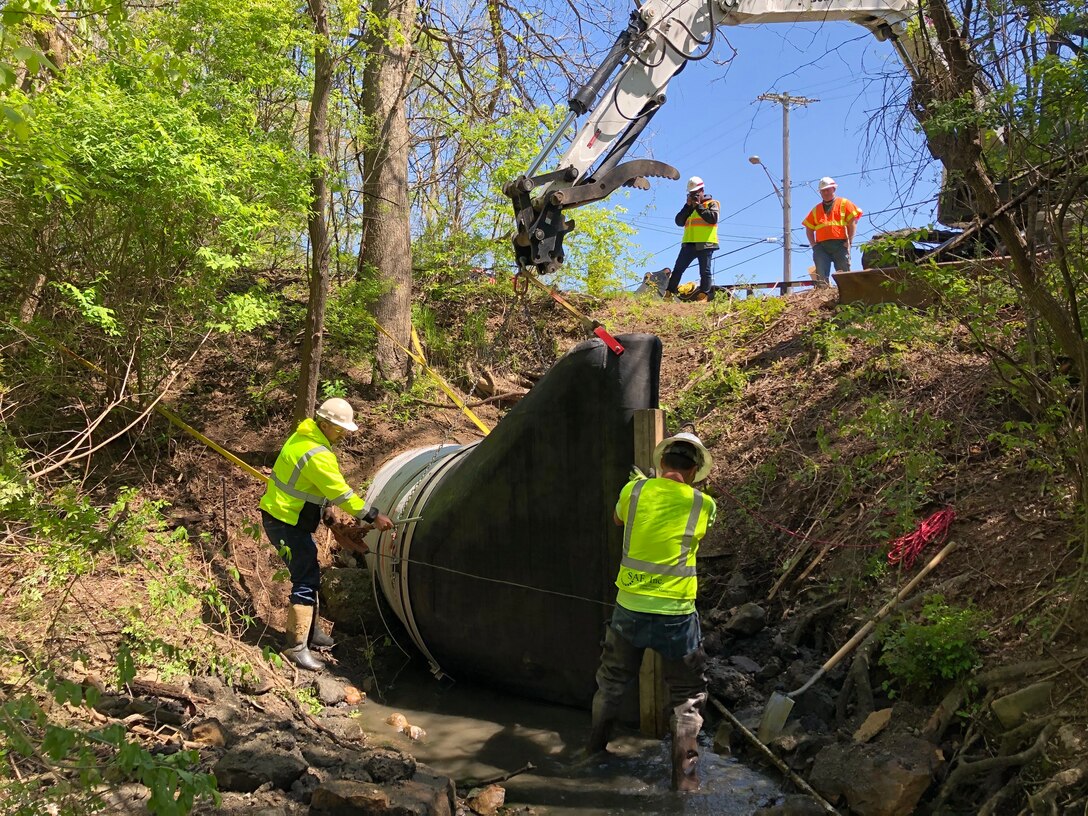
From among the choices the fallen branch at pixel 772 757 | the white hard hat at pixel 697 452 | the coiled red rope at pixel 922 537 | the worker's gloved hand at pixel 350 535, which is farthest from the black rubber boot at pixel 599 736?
the worker's gloved hand at pixel 350 535

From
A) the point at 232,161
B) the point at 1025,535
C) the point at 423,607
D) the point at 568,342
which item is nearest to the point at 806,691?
the point at 1025,535

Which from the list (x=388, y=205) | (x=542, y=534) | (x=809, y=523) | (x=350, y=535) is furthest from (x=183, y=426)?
(x=809, y=523)

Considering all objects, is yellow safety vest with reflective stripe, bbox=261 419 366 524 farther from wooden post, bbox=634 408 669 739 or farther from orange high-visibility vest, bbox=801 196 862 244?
orange high-visibility vest, bbox=801 196 862 244

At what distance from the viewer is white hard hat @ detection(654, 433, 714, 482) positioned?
4.32 meters

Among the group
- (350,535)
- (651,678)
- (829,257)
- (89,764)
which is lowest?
(651,678)

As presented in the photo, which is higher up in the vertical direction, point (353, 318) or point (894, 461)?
point (353, 318)

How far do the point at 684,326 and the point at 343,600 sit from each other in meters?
5.71

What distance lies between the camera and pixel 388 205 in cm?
894

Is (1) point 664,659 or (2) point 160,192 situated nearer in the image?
(1) point 664,659

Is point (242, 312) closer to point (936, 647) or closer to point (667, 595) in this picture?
point (667, 595)

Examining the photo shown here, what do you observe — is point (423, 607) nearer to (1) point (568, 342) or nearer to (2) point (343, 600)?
(2) point (343, 600)

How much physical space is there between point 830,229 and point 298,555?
7.49 m

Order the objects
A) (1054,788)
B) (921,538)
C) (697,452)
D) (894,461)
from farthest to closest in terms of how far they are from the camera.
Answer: (894,461) → (921,538) → (697,452) → (1054,788)

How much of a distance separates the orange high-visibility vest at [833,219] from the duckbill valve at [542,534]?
5.90 meters
